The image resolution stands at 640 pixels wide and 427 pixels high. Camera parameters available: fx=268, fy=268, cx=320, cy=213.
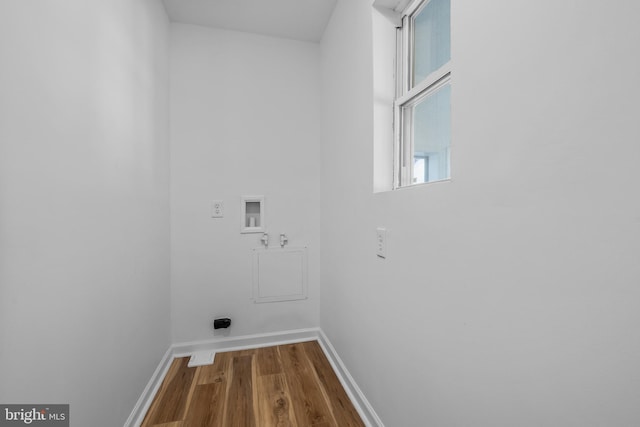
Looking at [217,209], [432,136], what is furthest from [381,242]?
[217,209]

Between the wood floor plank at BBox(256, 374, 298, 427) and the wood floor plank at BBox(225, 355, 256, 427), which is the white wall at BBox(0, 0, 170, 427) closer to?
the wood floor plank at BBox(225, 355, 256, 427)

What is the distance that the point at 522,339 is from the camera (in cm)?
64

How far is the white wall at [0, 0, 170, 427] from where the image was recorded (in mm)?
720

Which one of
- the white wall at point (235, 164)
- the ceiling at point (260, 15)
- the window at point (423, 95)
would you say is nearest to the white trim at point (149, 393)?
the white wall at point (235, 164)

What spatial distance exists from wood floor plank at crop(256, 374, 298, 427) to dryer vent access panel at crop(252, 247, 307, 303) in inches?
24.7

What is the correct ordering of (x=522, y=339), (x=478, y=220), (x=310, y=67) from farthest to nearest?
(x=310, y=67), (x=478, y=220), (x=522, y=339)

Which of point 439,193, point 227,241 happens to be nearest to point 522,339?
point 439,193

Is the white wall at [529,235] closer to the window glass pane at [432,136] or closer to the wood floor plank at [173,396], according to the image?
the window glass pane at [432,136]

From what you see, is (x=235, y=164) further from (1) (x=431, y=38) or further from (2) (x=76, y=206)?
(1) (x=431, y=38)

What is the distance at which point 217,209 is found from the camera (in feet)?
7.14

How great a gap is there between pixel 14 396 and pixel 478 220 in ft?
4.40

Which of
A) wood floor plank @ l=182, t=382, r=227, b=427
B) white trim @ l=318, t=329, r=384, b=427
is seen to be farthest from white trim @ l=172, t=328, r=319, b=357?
wood floor plank @ l=182, t=382, r=227, b=427

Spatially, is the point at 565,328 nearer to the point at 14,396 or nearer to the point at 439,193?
the point at 439,193

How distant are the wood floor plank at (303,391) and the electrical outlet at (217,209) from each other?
1212mm
